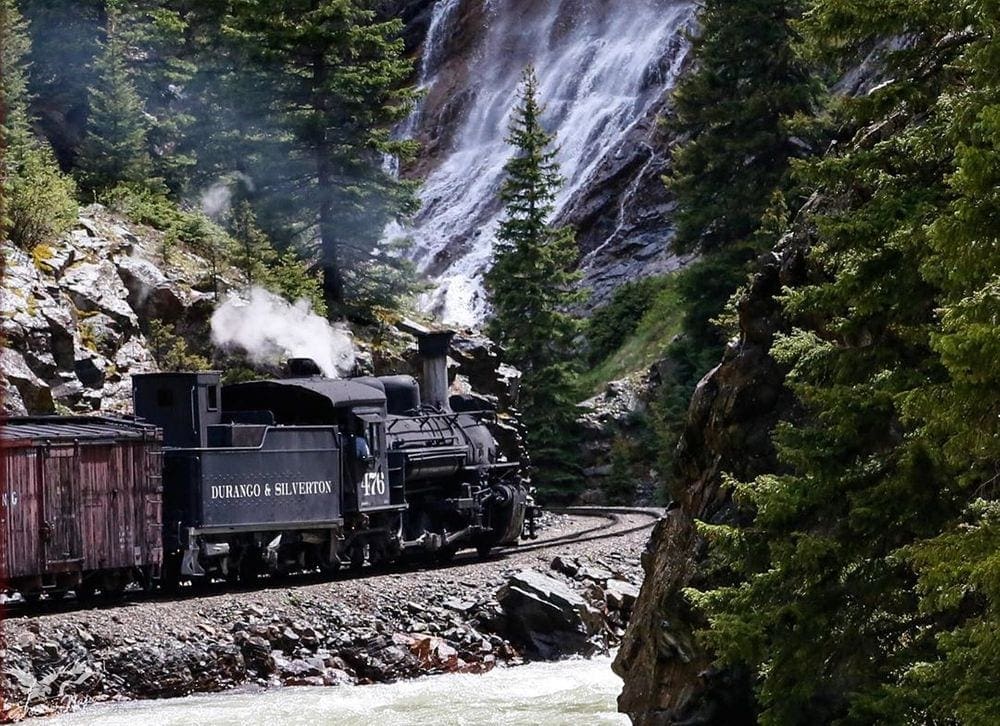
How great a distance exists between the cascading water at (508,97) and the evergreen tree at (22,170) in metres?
17.1

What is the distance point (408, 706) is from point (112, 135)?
24.1 m

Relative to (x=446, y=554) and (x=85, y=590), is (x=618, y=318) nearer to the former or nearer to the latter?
(x=446, y=554)

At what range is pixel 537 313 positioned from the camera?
122 ft

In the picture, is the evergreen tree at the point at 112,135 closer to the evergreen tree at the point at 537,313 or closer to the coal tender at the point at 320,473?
the evergreen tree at the point at 537,313

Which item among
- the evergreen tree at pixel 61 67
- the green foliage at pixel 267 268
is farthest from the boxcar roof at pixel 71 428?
the evergreen tree at pixel 61 67

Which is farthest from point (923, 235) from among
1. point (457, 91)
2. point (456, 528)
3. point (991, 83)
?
point (457, 91)

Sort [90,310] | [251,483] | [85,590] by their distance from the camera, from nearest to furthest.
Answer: [85,590]
[251,483]
[90,310]

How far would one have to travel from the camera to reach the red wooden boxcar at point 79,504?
1602cm

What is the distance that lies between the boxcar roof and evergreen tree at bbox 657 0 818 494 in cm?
1738

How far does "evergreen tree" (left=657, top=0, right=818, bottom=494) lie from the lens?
109ft

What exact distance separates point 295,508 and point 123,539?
299 centimetres

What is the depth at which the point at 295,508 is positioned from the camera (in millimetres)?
19547

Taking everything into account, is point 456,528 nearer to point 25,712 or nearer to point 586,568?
point 586,568

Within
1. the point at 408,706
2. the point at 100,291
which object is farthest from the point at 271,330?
the point at 408,706
